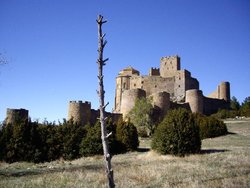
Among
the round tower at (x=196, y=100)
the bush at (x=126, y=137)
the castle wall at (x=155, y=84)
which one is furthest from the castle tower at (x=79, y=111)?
the bush at (x=126, y=137)

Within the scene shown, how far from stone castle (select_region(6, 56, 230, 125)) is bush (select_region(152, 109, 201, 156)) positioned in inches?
1138

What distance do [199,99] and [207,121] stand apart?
23.6 m

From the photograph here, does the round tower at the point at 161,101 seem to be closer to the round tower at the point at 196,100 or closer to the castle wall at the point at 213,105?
the round tower at the point at 196,100

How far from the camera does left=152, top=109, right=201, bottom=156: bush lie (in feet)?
58.9

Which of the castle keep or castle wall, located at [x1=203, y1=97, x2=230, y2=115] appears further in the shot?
castle wall, located at [x1=203, y1=97, x2=230, y2=115]

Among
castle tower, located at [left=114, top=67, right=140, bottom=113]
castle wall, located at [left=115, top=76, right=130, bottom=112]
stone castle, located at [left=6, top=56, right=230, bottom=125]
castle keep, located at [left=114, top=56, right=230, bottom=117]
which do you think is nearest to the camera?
stone castle, located at [left=6, top=56, right=230, bottom=125]

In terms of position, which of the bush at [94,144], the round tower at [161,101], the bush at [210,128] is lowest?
the bush at [94,144]

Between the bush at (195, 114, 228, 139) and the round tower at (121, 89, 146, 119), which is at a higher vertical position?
the round tower at (121, 89, 146, 119)

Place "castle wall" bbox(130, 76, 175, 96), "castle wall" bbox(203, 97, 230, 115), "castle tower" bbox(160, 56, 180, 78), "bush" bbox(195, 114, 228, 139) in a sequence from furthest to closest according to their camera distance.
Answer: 1. "castle tower" bbox(160, 56, 180, 78)
2. "castle wall" bbox(130, 76, 175, 96)
3. "castle wall" bbox(203, 97, 230, 115)
4. "bush" bbox(195, 114, 228, 139)

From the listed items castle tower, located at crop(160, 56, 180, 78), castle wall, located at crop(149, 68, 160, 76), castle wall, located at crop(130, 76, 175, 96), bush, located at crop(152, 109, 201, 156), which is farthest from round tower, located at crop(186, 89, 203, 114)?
bush, located at crop(152, 109, 201, 156)

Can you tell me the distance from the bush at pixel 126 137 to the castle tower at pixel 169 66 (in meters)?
48.0

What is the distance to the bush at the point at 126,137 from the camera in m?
23.9

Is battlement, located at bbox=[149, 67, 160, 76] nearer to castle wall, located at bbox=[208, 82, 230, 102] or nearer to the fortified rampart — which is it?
castle wall, located at bbox=[208, 82, 230, 102]

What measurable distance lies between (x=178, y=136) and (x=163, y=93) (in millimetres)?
32927
